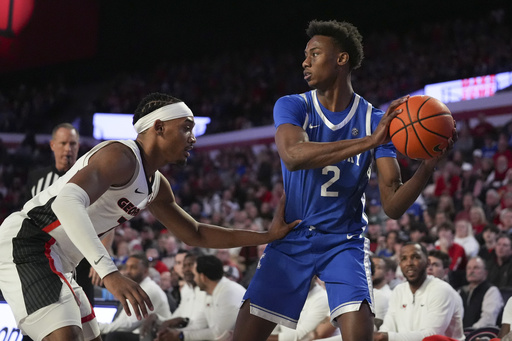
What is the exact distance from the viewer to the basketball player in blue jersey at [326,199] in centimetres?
352

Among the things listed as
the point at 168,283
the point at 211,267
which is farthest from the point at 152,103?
the point at 168,283

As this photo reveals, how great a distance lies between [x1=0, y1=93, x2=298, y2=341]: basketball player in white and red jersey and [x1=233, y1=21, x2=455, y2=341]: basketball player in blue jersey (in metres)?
0.19

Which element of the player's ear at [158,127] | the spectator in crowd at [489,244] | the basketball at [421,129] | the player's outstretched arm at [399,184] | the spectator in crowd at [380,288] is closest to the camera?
the basketball at [421,129]

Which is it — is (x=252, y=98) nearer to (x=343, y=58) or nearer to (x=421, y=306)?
(x=421, y=306)

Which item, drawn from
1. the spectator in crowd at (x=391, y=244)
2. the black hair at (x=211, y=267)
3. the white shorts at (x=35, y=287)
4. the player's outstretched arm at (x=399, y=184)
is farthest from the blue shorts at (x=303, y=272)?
the spectator in crowd at (x=391, y=244)

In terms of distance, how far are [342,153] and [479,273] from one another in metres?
4.51

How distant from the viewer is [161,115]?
3633 mm

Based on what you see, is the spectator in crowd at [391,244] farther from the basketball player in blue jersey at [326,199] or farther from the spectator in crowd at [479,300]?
the basketball player in blue jersey at [326,199]

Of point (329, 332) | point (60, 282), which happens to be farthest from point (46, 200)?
point (329, 332)

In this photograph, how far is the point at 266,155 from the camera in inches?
728

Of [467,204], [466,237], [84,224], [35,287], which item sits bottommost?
[466,237]

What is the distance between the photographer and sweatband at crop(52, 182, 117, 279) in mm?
3014

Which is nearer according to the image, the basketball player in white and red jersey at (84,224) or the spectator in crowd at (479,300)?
the basketball player in white and red jersey at (84,224)

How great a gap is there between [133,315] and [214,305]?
Answer: 1.21 m
